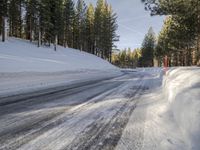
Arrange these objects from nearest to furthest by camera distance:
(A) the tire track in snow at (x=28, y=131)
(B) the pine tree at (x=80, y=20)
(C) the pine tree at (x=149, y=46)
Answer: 1. (A) the tire track in snow at (x=28, y=131)
2. (B) the pine tree at (x=80, y=20)
3. (C) the pine tree at (x=149, y=46)

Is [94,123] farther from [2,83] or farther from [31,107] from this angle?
[2,83]

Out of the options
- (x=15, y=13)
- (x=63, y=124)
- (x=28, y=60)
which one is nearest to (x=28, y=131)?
(x=63, y=124)

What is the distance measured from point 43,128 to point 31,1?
122 ft

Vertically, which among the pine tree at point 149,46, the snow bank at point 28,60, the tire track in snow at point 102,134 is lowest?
the tire track in snow at point 102,134

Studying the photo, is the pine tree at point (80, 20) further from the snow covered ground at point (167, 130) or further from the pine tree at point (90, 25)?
the snow covered ground at point (167, 130)

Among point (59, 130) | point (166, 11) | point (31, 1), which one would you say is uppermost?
point (31, 1)

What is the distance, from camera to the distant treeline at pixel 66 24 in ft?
139

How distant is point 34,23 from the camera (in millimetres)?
43312

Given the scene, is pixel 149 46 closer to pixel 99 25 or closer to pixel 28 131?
pixel 99 25

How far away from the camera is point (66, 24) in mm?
56156

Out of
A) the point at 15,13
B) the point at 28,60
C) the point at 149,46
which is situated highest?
the point at 15,13

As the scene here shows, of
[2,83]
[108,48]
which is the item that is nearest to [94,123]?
[2,83]

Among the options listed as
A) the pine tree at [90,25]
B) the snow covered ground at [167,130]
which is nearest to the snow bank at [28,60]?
the snow covered ground at [167,130]

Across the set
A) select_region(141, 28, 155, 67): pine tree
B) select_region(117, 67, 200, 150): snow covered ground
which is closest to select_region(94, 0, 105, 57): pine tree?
select_region(141, 28, 155, 67): pine tree
